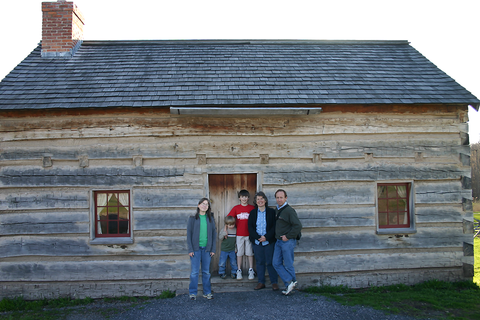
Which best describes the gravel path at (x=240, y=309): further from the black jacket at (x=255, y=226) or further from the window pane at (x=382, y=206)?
the window pane at (x=382, y=206)

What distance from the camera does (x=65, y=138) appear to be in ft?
19.9

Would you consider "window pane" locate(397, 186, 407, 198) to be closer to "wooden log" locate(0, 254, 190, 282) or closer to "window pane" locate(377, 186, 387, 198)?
"window pane" locate(377, 186, 387, 198)

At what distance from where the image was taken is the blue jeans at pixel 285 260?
540 centimetres

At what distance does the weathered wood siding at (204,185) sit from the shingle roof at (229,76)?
326 mm

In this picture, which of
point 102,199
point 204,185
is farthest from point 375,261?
point 102,199

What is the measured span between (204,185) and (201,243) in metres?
1.18

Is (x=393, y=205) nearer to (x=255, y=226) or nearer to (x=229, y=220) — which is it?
(x=255, y=226)

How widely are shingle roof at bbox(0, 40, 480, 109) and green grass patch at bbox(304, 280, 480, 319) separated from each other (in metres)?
3.71

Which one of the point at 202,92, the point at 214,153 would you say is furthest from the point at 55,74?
the point at 214,153

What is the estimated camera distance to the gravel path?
15.6 feet

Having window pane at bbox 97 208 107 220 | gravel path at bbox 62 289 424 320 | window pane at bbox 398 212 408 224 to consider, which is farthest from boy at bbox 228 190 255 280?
window pane at bbox 398 212 408 224

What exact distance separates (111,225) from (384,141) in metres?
5.91

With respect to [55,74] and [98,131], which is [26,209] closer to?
[98,131]

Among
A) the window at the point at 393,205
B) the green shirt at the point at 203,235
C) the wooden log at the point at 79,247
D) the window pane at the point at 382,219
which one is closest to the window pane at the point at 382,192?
the window at the point at 393,205
